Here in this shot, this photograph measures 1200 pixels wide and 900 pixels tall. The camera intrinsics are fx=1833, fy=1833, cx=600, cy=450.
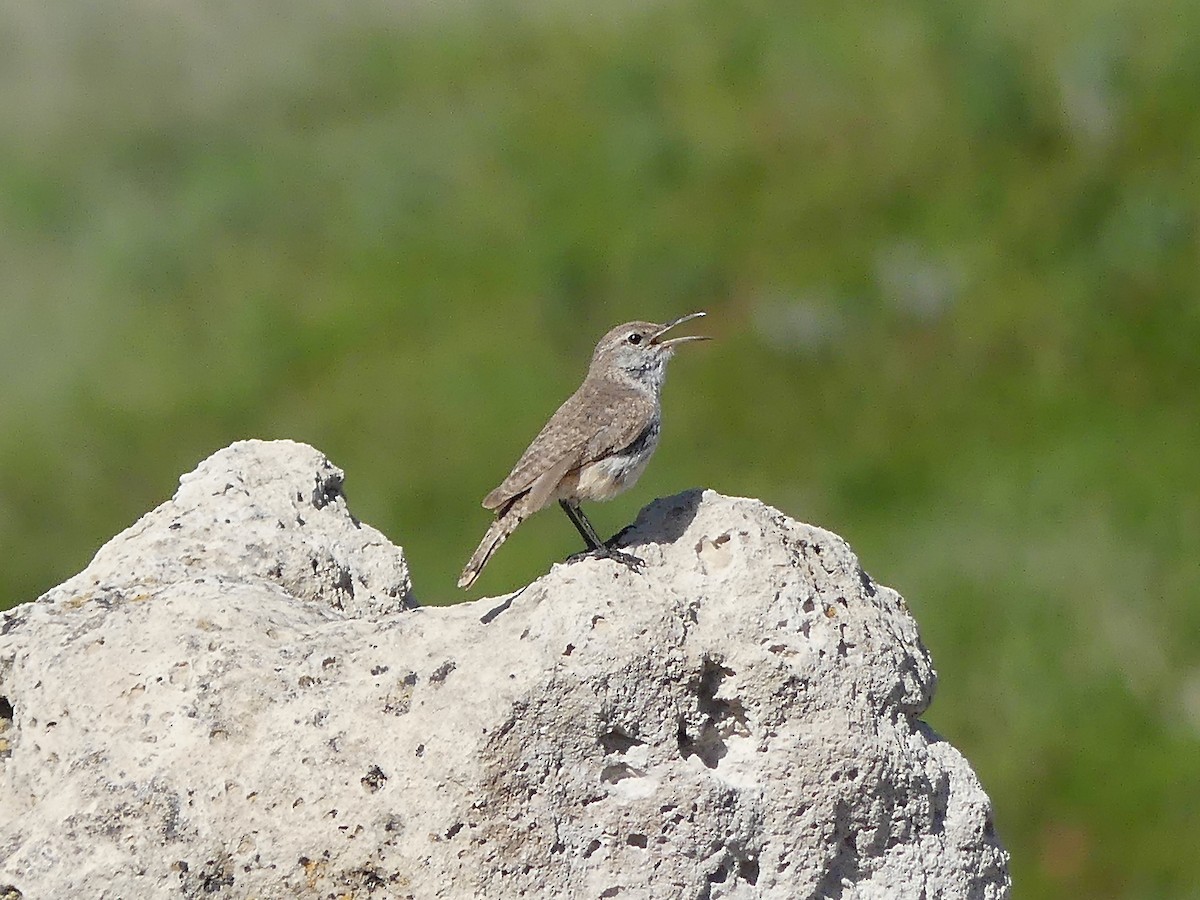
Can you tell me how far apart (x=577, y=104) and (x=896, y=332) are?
4.50 meters

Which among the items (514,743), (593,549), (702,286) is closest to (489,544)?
(593,549)

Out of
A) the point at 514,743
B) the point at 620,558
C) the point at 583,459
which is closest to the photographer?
the point at 514,743

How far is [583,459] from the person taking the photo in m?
6.97

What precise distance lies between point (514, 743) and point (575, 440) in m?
2.02

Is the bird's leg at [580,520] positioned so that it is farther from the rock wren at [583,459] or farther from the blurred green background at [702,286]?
the blurred green background at [702,286]

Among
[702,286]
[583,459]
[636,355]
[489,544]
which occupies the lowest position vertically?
[489,544]

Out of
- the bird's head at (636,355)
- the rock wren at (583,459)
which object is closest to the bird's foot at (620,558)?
the rock wren at (583,459)

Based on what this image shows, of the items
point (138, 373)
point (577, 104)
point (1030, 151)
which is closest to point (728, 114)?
point (577, 104)

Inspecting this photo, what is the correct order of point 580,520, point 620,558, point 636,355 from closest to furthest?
1. point 620,558
2. point 580,520
3. point 636,355

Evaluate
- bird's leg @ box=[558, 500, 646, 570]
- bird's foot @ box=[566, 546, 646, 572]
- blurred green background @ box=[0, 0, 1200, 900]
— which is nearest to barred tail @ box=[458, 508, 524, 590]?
bird's leg @ box=[558, 500, 646, 570]

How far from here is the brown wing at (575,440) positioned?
680cm

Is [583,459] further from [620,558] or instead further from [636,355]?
[620,558]

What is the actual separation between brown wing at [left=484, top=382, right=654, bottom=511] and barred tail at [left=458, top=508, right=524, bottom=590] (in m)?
0.07

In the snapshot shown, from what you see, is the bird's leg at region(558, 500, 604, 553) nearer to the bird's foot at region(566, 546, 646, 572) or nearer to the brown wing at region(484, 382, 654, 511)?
the brown wing at region(484, 382, 654, 511)
